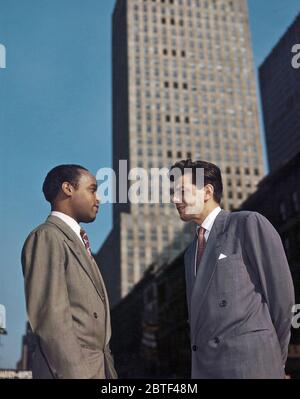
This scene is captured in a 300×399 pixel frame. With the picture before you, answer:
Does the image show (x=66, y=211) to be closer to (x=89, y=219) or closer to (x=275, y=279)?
(x=89, y=219)

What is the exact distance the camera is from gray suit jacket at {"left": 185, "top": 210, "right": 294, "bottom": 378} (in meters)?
4.74

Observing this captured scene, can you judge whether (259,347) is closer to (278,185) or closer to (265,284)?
(265,284)

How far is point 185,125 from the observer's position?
118 m

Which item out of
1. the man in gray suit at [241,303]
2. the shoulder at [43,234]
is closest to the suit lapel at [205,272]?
the man in gray suit at [241,303]

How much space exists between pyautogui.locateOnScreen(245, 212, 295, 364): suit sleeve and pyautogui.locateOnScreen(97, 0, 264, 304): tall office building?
10155cm

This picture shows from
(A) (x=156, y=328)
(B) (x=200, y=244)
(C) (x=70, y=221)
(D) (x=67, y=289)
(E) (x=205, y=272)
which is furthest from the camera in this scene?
(A) (x=156, y=328)

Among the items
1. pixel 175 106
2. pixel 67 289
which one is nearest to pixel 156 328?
pixel 175 106

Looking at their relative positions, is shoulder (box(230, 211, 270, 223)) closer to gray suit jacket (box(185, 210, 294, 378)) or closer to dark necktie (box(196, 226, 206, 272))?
gray suit jacket (box(185, 210, 294, 378))

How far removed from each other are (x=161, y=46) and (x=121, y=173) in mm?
120221

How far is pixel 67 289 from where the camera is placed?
4.83 metres

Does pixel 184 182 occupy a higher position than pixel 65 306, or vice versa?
pixel 184 182

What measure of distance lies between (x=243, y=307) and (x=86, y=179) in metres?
1.93

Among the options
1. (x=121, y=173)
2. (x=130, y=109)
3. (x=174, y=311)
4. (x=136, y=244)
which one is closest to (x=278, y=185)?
(x=174, y=311)

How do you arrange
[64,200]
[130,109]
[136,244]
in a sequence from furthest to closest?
1. [130,109]
2. [136,244]
3. [64,200]
